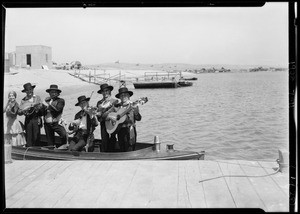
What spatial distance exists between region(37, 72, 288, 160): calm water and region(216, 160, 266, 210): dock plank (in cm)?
142

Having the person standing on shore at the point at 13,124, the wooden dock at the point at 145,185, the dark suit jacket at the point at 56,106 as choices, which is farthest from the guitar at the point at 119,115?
the person standing on shore at the point at 13,124

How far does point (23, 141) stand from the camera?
270 inches

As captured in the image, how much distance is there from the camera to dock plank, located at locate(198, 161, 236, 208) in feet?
14.4

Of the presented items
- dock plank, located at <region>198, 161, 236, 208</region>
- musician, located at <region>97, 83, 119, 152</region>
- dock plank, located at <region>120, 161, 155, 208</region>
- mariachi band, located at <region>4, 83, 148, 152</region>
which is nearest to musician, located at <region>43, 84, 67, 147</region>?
mariachi band, located at <region>4, 83, 148, 152</region>

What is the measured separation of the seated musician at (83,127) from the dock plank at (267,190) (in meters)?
2.59

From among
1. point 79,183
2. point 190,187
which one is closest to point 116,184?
point 79,183

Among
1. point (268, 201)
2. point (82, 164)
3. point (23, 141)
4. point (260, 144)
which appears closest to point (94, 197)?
point (82, 164)

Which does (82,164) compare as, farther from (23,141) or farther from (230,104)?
(230,104)

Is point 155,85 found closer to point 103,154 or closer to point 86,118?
point 86,118

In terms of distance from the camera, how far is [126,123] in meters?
6.49

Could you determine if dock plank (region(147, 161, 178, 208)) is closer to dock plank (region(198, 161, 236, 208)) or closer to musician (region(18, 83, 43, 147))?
dock plank (region(198, 161, 236, 208))

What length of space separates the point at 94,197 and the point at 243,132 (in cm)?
406

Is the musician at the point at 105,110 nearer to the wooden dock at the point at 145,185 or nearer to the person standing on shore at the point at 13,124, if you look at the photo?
the wooden dock at the point at 145,185

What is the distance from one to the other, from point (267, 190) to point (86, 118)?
325 cm
